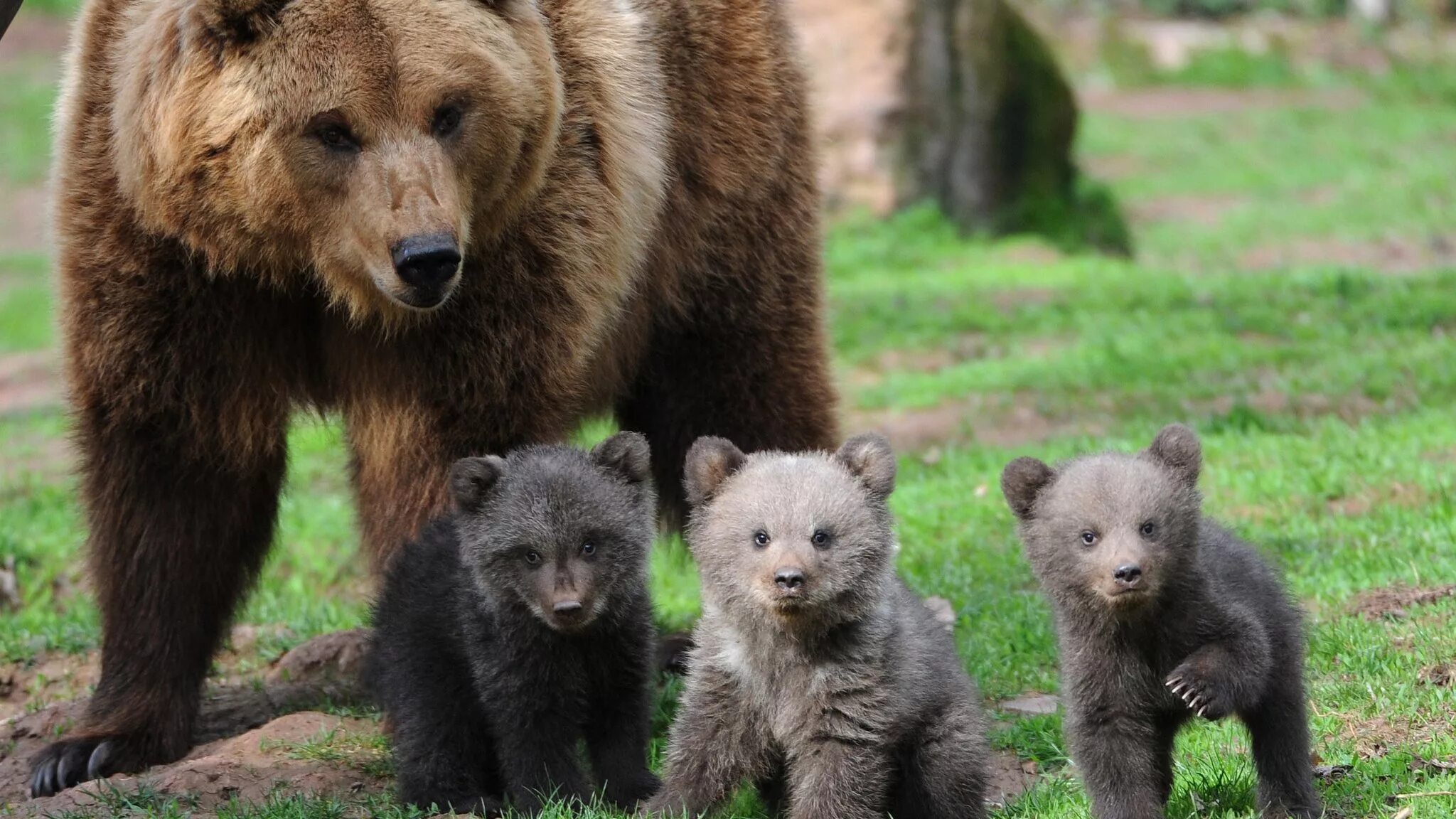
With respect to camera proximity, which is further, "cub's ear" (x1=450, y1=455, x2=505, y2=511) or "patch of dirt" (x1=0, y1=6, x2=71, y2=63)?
"patch of dirt" (x1=0, y1=6, x2=71, y2=63)

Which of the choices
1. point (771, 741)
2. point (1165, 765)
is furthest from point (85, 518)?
point (1165, 765)

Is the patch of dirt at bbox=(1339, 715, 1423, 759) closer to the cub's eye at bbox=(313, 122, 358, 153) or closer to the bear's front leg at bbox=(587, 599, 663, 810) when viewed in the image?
the bear's front leg at bbox=(587, 599, 663, 810)

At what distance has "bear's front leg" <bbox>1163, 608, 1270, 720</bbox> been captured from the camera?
3918 mm

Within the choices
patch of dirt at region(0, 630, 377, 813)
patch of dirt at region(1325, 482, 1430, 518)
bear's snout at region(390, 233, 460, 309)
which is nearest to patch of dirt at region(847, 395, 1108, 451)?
patch of dirt at region(1325, 482, 1430, 518)

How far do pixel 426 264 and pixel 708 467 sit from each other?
36.6 inches

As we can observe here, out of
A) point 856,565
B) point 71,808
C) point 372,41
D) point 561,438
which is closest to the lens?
point 856,565

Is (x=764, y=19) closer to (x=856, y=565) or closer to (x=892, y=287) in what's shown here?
(x=856, y=565)

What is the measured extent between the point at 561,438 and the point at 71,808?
181cm

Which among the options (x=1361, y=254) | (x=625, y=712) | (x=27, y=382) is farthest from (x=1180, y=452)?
(x=1361, y=254)

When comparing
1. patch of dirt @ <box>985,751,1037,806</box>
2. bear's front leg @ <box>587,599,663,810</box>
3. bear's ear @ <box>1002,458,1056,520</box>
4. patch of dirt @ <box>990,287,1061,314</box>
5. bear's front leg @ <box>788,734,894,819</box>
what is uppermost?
bear's ear @ <box>1002,458,1056,520</box>

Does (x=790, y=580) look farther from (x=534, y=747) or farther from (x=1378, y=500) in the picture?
(x=1378, y=500)

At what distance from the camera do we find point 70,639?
6.82 meters

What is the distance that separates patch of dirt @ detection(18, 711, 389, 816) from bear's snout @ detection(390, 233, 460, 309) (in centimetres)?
154

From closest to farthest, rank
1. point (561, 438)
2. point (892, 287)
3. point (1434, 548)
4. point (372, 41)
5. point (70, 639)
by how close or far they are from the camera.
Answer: point (372, 41), point (561, 438), point (1434, 548), point (70, 639), point (892, 287)
